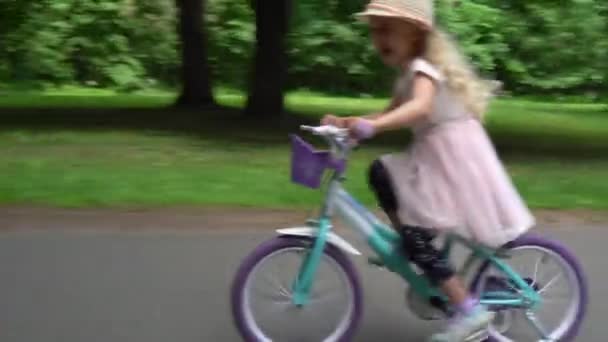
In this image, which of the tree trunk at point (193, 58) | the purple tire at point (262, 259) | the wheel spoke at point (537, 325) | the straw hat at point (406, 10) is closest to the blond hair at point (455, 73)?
the straw hat at point (406, 10)

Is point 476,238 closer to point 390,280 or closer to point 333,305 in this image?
point 333,305

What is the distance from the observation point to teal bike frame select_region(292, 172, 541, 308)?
4359 millimetres

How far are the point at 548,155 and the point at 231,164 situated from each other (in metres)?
4.37

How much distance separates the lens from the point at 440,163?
4305 millimetres

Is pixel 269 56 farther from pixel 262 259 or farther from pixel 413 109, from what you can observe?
pixel 413 109

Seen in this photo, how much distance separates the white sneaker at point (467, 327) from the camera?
4.38 meters

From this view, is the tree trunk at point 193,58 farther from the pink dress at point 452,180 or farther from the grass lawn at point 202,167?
the pink dress at point 452,180

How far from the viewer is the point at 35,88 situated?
91.0ft

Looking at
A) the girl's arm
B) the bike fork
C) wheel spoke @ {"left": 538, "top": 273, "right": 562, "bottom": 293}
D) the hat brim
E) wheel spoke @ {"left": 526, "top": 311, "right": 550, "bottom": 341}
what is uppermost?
the hat brim

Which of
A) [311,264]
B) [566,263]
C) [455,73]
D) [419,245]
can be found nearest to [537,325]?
[566,263]

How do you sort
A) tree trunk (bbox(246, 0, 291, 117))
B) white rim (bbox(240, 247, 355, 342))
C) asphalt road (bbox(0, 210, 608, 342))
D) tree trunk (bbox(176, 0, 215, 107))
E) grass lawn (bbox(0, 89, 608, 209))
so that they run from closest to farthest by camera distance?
white rim (bbox(240, 247, 355, 342))
asphalt road (bbox(0, 210, 608, 342))
grass lawn (bbox(0, 89, 608, 209))
tree trunk (bbox(246, 0, 291, 117))
tree trunk (bbox(176, 0, 215, 107))

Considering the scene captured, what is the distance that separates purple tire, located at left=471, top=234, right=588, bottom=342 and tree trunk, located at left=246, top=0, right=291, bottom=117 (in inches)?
478

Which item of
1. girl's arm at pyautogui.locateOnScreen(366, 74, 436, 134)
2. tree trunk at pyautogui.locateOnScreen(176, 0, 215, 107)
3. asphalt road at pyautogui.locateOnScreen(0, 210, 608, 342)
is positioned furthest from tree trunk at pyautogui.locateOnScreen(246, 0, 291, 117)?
girl's arm at pyautogui.locateOnScreen(366, 74, 436, 134)

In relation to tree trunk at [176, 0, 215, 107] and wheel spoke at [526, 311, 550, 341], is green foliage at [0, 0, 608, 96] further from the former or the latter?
wheel spoke at [526, 311, 550, 341]
